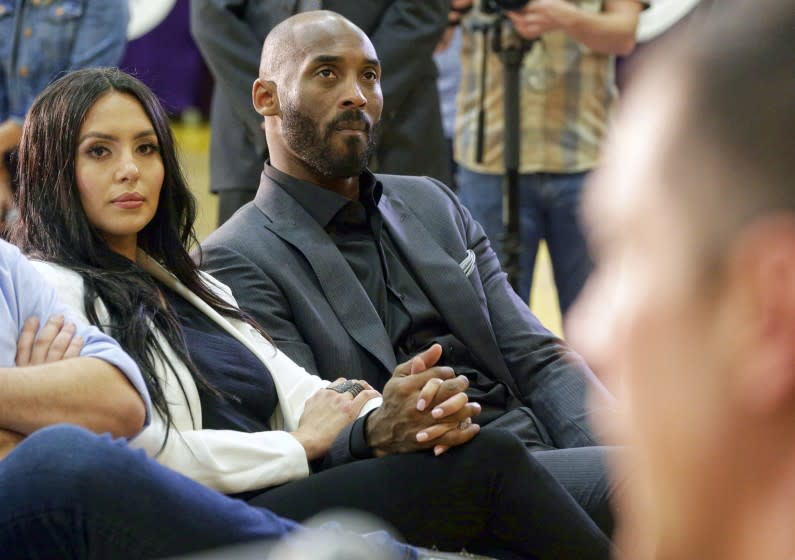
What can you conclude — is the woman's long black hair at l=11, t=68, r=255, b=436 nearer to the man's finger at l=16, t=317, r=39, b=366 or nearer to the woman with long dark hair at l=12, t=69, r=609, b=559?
the woman with long dark hair at l=12, t=69, r=609, b=559

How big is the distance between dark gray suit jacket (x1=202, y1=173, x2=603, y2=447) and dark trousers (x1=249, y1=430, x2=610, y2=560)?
40 cm

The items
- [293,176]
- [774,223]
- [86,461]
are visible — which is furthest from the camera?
[293,176]

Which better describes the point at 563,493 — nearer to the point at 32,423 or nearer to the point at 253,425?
the point at 253,425

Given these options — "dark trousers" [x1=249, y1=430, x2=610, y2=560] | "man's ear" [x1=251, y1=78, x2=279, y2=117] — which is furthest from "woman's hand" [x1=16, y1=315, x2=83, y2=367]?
"man's ear" [x1=251, y1=78, x2=279, y2=117]

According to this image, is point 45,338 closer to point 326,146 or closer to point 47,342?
→ point 47,342

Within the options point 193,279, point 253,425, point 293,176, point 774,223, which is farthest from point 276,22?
point 774,223

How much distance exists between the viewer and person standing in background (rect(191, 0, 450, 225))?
3096 millimetres

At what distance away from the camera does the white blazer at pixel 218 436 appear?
1.86m

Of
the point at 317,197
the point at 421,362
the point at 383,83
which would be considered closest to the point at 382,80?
the point at 383,83

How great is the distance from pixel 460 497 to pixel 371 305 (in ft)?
1.78

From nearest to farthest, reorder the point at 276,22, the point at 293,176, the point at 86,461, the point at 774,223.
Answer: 1. the point at 774,223
2. the point at 86,461
3. the point at 293,176
4. the point at 276,22

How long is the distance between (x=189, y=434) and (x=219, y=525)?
0.30 meters

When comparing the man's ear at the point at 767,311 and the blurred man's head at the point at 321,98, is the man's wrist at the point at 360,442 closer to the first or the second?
the blurred man's head at the point at 321,98

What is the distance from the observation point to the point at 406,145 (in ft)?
10.6
